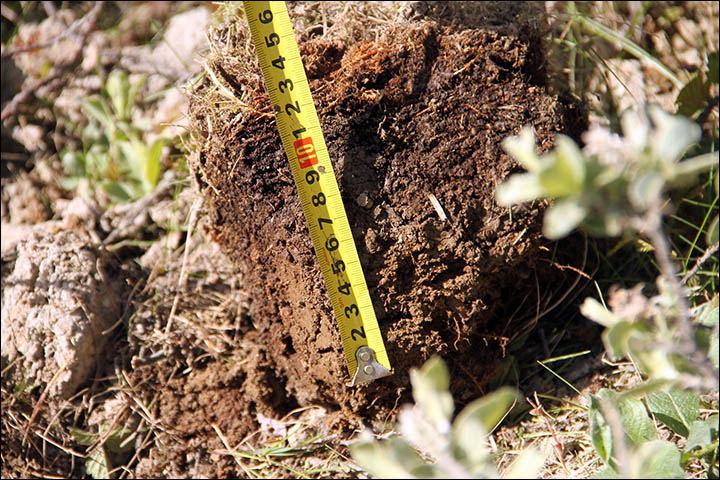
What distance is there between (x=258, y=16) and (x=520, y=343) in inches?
59.7

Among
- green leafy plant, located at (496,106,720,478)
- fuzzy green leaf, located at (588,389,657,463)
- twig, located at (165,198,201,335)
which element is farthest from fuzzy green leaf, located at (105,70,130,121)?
fuzzy green leaf, located at (588,389,657,463)

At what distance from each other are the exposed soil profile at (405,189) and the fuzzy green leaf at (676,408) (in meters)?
0.54

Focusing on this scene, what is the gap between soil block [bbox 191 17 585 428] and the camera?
6.23 ft

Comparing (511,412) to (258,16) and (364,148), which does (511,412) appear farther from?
(258,16)

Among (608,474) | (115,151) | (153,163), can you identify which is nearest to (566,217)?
(608,474)

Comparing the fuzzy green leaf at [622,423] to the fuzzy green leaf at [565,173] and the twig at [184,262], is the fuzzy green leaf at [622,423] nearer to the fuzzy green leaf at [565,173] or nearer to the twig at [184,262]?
the fuzzy green leaf at [565,173]

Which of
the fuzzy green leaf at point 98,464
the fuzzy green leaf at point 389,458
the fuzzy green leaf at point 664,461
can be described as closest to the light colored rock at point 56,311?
the fuzzy green leaf at point 98,464

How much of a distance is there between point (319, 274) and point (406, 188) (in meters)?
0.41

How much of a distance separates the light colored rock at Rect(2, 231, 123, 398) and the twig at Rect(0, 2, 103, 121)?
114 centimetres

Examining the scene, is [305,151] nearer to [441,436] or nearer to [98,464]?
[441,436]

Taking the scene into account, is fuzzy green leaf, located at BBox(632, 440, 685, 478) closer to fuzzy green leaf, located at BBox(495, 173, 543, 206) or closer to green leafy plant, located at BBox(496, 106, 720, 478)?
green leafy plant, located at BBox(496, 106, 720, 478)

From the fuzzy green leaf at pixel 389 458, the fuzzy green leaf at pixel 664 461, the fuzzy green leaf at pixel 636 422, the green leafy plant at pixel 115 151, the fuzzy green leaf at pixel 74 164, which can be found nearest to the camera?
the fuzzy green leaf at pixel 389 458

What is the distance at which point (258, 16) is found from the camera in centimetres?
186

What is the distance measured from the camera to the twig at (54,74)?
10.7 ft
